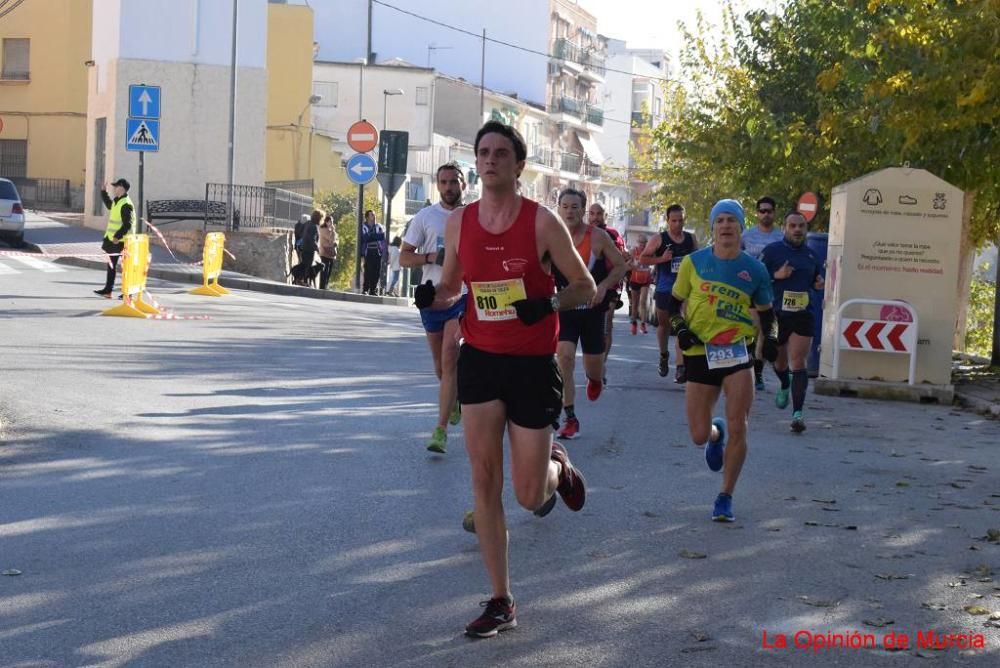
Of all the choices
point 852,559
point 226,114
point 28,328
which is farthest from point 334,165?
point 852,559

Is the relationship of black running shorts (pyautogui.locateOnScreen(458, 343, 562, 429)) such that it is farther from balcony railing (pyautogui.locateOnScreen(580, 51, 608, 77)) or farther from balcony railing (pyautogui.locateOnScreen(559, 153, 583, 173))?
balcony railing (pyautogui.locateOnScreen(580, 51, 608, 77))

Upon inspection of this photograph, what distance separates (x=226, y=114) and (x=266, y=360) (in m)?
24.3

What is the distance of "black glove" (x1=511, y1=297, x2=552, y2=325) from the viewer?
5555mm

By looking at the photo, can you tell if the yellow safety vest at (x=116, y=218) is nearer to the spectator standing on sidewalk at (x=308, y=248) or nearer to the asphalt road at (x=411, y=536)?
the asphalt road at (x=411, y=536)

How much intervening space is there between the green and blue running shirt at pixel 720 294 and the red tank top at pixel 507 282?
112 inches

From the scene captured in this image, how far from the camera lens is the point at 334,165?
57.4 m

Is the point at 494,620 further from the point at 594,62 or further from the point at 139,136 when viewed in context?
the point at 594,62

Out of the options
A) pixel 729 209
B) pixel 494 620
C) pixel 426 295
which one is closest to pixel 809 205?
pixel 729 209

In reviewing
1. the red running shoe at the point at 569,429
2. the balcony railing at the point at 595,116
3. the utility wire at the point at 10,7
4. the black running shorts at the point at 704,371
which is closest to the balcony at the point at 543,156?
the balcony railing at the point at 595,116

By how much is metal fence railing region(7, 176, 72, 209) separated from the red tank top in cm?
4792

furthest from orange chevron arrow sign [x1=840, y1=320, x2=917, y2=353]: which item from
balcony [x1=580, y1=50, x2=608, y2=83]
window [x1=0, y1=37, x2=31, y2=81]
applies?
balcony [x1=580, y1=50, x2=608, y2=83]

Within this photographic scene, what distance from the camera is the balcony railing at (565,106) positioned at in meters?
90.9

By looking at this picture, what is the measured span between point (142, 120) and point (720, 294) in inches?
725

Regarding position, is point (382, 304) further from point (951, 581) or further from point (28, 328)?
point (951, 581)
